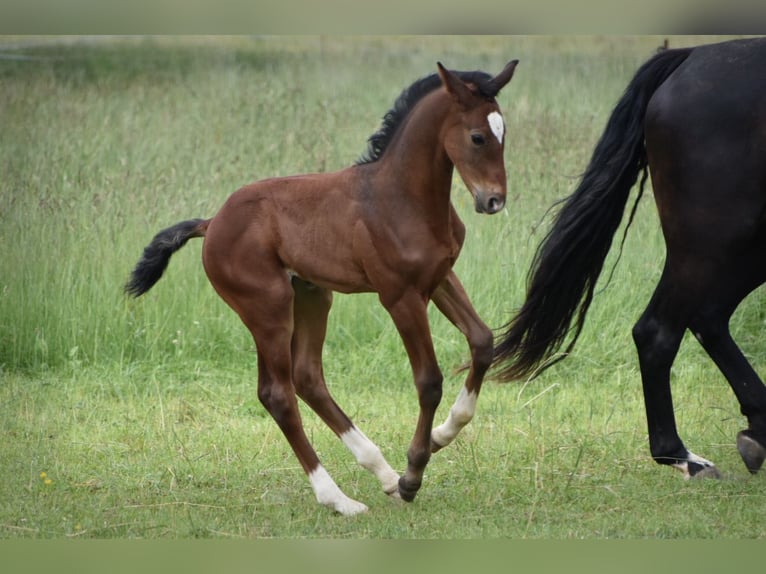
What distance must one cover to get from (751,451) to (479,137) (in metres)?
2.15

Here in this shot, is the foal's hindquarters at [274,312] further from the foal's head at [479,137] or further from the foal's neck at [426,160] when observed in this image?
the foal's head at [479,137]

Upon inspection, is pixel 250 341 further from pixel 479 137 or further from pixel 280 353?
pixel 479 137

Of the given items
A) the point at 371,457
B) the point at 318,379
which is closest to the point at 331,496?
the point at 371,457

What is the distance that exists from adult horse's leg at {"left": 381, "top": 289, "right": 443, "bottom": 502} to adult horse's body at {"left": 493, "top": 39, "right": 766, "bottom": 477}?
3.11ft

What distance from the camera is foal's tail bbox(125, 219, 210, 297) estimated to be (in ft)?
17.3

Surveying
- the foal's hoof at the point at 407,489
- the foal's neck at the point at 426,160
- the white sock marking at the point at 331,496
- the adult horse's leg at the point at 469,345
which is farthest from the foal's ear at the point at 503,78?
the white sock marking at the point at 331,496

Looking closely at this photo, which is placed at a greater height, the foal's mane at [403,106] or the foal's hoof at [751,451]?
the foal's mane at [403,106]

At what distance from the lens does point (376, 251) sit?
4.68m

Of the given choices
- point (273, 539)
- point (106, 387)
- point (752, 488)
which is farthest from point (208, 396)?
point (752, 488)

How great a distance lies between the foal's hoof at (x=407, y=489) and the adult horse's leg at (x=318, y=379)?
7 cm

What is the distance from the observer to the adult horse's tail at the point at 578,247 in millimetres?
5473

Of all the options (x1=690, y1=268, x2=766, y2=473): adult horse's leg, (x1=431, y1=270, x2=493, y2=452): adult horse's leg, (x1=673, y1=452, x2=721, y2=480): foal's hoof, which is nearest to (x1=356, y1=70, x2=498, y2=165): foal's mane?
(x1=431, y1=270, x2=493, y2=452): adult horse's leg

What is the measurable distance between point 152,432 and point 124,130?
15.1 feet

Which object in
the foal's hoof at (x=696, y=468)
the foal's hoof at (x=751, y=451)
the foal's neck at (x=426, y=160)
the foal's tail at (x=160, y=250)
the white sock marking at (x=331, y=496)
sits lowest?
the white sock marking at (x=331, y=496)
